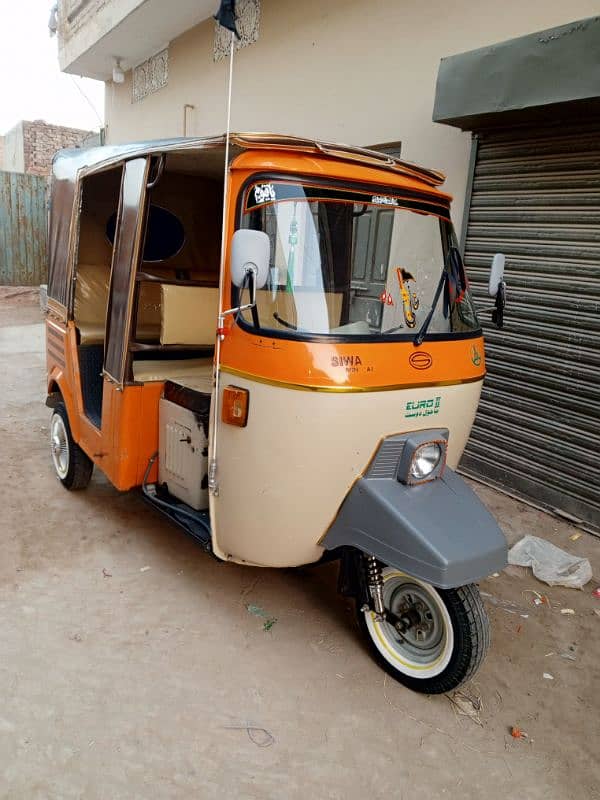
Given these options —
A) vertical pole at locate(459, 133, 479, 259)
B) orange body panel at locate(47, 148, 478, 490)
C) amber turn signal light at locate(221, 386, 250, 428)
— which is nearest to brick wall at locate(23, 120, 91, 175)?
vertical pole at locate(459, 133, 479, 259)

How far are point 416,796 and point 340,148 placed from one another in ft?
9.14

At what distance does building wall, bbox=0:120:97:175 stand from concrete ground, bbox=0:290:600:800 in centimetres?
1666

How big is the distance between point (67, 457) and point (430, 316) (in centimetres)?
315

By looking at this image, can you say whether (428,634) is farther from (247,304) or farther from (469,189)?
(469,189)

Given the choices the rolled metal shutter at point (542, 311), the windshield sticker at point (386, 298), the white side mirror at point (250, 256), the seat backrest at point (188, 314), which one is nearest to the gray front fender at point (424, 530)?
the windshield sticker at point (386, 298)

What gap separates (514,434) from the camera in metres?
5.04

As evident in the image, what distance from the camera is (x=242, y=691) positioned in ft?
8.92

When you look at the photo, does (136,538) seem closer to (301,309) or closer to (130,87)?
(301,309)

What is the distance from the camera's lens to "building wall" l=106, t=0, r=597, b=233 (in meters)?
4.93

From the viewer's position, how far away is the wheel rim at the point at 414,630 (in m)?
2.69

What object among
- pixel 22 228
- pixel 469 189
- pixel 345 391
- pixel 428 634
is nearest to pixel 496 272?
pixel 345 391

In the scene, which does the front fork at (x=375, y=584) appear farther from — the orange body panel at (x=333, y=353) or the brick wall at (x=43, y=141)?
the brick wall at (x=43, y=141)

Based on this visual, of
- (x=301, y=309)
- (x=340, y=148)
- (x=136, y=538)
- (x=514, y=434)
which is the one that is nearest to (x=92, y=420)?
(x=136, y=538)

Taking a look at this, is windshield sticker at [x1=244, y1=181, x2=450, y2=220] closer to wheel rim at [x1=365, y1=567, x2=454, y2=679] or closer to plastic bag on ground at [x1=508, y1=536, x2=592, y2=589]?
wheel rim at [x1=365, y1=567, x2=454, y2=679]
